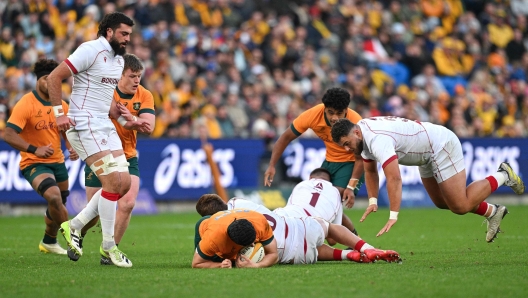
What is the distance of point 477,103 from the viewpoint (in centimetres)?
2558

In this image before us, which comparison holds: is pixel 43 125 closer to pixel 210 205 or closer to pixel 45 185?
pixel 45 185

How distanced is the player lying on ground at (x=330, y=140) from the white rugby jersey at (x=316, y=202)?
39 cm

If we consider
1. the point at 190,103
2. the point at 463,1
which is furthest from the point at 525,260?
the point at 463,1

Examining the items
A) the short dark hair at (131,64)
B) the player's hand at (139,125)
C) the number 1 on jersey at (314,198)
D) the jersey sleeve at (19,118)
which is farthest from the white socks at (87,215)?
the number 1 on jersey at (314,198)

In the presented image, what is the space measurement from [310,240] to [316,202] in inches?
40.7

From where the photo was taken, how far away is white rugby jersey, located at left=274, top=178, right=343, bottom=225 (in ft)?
33.8

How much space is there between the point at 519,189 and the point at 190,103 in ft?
37.5

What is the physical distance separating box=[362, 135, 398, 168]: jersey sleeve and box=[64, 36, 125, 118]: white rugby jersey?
9.56 ft

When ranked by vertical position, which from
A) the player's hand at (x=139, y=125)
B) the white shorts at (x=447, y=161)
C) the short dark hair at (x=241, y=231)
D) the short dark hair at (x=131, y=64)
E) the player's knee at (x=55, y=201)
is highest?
the short dark hair at (x=131, y=64)

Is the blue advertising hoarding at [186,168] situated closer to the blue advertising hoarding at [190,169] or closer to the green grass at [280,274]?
the blue advertising hoarding at [190,169]

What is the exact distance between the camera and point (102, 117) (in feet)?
31.2

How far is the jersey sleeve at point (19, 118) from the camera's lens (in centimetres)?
1160

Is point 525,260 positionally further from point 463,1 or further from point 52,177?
point 463,1

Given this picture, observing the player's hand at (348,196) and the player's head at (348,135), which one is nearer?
the player's head at (348,135)
